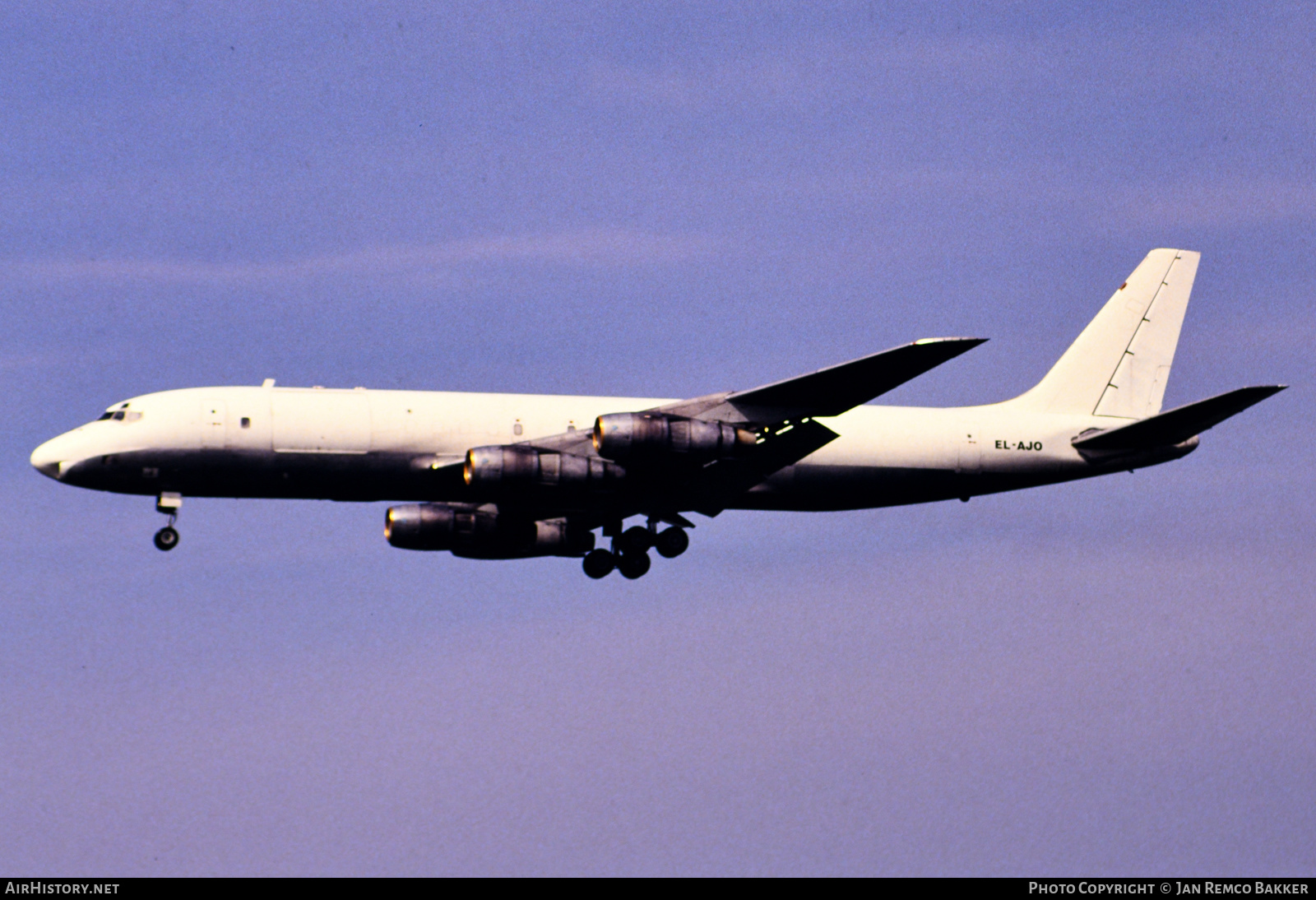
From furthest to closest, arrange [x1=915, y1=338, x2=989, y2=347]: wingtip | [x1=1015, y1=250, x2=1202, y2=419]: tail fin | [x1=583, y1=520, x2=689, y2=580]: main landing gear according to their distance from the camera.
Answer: [x1=1015, y1=250, x2=1202, y2=419]: tail fin
[x1=583, y1=520, x2=689, y2=580]: main landing gear
[x1=915, y1=338, x2=989, y2=347]: wingtip

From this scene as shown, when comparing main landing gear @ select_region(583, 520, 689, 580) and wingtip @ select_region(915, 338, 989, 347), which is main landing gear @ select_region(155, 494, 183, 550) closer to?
main landing gear @ select_region(583, 520, 689, 580)

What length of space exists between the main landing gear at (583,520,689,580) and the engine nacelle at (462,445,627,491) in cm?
416

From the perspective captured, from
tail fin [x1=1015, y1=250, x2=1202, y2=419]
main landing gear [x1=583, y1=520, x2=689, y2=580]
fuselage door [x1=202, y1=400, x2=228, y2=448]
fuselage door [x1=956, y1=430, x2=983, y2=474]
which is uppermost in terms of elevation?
tail fin [x1=1015, y1=250, x2=1202, y2=419]

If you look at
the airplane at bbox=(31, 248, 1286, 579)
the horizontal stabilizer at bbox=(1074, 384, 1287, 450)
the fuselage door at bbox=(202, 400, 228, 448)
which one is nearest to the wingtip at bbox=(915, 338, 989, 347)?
the airplane at bbox=(31, 248, 1286, 579)

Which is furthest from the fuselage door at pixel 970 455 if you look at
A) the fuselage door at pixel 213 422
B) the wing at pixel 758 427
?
the fuselage door at pixel 213 422

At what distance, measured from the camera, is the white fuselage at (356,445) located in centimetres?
4941

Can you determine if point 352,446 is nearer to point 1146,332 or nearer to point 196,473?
point 196,473

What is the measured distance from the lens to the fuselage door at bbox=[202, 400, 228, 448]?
1943 inches

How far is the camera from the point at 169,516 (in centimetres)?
5041

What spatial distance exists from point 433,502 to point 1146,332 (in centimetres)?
2316

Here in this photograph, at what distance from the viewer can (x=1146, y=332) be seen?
59.6 m

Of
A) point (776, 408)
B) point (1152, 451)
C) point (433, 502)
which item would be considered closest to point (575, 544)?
point (433, 502)

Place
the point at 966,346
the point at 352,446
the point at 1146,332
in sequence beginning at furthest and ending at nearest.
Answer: the point at 1146,332 < the point at 352,446 < the point at 966,346

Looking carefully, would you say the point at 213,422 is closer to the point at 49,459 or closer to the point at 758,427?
the point at 49,459
